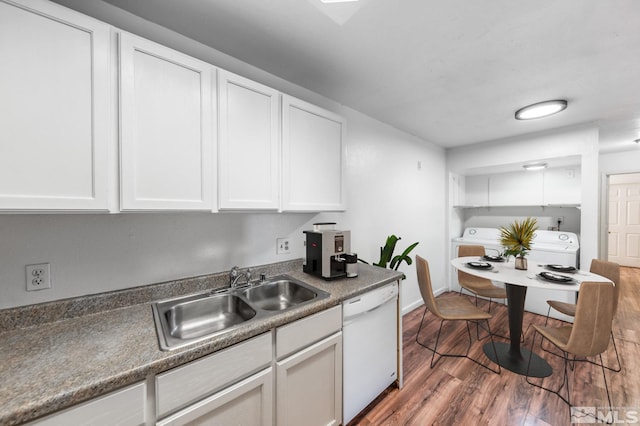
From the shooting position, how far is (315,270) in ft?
6.12

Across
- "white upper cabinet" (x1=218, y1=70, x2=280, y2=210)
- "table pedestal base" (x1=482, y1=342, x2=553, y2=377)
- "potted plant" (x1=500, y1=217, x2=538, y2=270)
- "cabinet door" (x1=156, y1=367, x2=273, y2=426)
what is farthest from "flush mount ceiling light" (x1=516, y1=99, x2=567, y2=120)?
"cabinet door" (x1=156, y1=367, x2=273, y2=426)

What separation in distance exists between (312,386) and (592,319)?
188 cm

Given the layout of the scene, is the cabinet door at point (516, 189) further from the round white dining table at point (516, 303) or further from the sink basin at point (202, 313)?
the sink basin at point (202, 313)

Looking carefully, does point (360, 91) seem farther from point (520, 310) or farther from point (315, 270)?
point (520, 310)

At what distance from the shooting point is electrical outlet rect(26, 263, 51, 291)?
1.12 metres

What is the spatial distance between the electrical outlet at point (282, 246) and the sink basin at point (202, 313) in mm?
558

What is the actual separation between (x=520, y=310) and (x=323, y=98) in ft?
8.77

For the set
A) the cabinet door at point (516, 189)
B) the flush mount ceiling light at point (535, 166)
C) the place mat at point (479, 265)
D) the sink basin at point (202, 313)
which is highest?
the flush mount ceiling light at point (535, 166)

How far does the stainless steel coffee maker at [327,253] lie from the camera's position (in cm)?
177

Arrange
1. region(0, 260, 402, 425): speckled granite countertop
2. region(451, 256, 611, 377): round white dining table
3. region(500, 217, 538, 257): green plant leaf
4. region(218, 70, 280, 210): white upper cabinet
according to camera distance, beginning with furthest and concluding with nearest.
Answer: region(500, 217, 538, 257): green plant leaf → region(451, 256, 611, 377): round white dining table → region(218, 70, 280, 210): white upper cabinet → region(0, 260, 402, 425): speckled granite countertop

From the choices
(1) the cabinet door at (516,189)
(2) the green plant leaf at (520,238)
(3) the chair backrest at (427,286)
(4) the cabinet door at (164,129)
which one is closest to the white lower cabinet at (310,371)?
(4) the cabinet door at (164,129)

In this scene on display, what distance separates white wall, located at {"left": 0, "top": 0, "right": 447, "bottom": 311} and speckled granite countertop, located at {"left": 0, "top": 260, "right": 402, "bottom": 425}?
8cm

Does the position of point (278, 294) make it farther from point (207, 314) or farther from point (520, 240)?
point (520, 240)

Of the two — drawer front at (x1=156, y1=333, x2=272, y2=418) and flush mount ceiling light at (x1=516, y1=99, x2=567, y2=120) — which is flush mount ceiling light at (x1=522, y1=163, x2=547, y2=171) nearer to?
flush mount ceiling light at (x1=516, y1=99, x2=567, y2=120)
